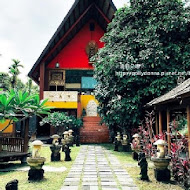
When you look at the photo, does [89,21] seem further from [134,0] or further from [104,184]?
[104,184]

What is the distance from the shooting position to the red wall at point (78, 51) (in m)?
18.2

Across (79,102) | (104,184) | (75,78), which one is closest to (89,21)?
(75,78)

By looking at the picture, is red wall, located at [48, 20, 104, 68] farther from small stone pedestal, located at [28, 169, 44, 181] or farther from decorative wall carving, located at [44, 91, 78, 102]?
small stone pedestal, located at [28, 169, 44, 181]

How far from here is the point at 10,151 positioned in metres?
7.55

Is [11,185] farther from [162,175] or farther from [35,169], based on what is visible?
[162,175]

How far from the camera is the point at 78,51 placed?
18438 millimetres

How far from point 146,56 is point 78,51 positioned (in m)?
9.93

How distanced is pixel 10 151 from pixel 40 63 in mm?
10315

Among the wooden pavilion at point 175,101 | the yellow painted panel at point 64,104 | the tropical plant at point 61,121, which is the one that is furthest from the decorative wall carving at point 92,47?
the wooden pavilion at point 175,101

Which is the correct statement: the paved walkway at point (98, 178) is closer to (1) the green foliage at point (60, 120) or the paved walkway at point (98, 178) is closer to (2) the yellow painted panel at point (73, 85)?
(1) the green foliage at point (60, 120)

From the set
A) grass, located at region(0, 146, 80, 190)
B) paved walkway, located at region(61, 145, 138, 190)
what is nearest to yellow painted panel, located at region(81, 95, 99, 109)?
paved walkway, located at region(61, 145, 138, 190)

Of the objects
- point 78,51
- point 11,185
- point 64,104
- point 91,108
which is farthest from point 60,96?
point 11,185

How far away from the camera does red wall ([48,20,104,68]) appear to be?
18.2 meters

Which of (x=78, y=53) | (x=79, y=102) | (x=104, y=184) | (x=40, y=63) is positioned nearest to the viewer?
(x=104, y=184)
